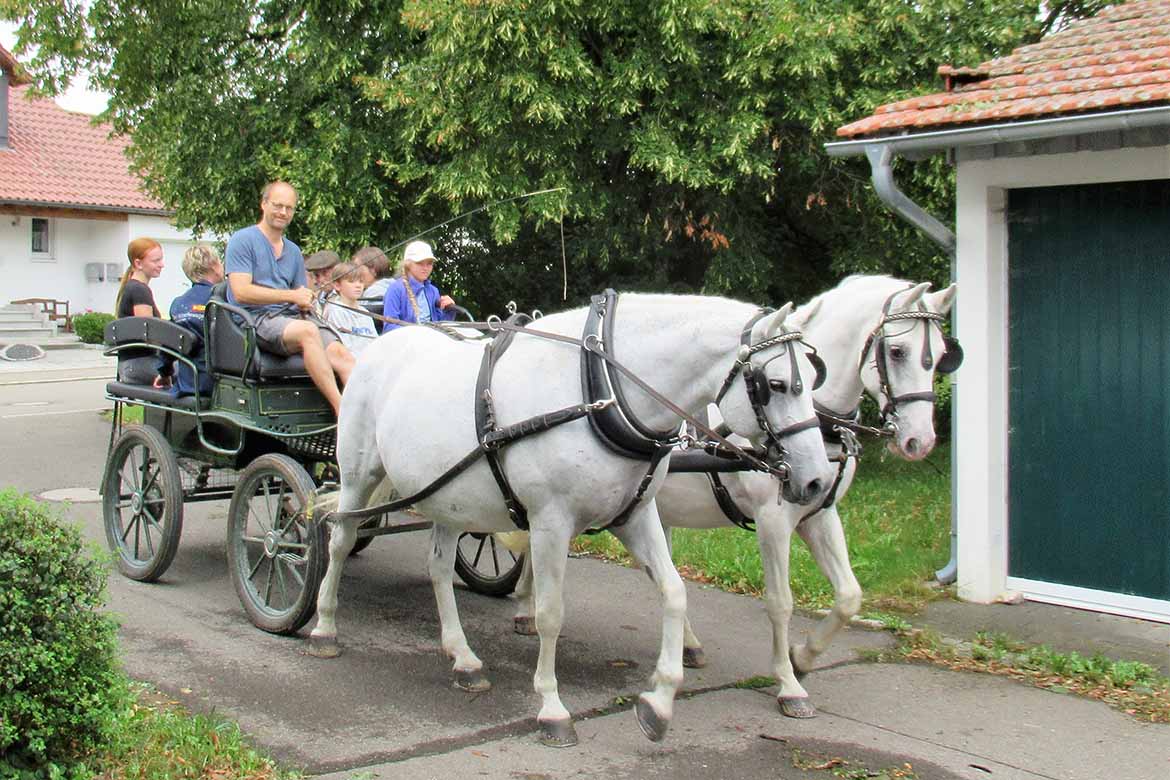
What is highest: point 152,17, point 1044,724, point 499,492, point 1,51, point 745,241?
point 1,51

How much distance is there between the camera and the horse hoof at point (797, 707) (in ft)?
17.7

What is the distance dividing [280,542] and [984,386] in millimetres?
4285

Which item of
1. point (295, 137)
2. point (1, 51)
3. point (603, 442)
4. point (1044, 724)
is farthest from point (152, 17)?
point (1, 51)

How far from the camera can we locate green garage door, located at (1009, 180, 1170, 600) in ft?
23.0

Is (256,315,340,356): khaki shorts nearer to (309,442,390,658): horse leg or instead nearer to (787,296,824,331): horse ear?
(309,442,390,658): horse leg

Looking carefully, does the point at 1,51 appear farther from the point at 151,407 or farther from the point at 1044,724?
the point at 1044,724

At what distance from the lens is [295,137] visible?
11742mm

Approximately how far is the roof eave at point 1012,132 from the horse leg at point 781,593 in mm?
2897

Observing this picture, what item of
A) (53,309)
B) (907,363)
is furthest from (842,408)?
(53,309)

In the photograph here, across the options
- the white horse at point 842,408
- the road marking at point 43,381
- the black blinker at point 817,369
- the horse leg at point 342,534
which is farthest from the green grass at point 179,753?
the road marking at point 43,381

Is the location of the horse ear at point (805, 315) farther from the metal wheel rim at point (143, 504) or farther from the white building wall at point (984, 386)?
the metal wheel rim at point (143, 504)

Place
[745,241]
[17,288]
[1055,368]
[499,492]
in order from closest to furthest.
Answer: [499,492] → [1055,368] → [745,241] → [17,288]

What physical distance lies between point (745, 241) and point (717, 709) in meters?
6.38

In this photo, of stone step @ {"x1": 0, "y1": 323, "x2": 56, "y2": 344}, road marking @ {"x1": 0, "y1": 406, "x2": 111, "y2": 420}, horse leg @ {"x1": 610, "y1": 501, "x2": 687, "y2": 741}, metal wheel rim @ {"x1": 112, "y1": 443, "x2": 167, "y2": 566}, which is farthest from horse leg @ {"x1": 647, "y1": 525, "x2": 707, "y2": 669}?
stone step @ {"x1": 0, "y1": 323, "x2": 56, "y2": 344}
